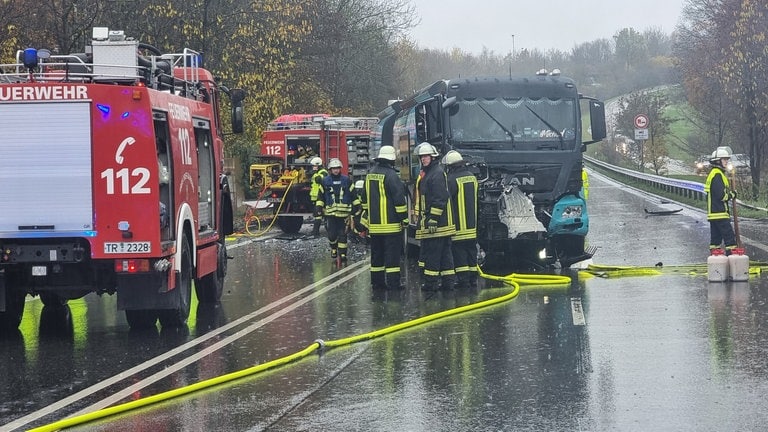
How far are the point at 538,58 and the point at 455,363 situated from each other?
8750 centimetres

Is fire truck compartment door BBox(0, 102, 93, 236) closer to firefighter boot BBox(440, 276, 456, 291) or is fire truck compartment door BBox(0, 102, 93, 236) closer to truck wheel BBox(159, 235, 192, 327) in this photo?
truck wheel BBox(159, 235, 192, 327)

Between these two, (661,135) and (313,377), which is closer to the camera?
(313,377)

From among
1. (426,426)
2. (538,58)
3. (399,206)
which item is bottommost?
(426,426)

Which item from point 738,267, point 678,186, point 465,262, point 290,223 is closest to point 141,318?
point 465,262

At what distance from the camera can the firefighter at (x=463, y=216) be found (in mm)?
13641

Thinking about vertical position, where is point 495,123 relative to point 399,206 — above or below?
above

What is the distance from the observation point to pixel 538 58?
3684 inches

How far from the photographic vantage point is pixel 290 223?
2609cm

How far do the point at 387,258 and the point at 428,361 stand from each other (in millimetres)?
5033

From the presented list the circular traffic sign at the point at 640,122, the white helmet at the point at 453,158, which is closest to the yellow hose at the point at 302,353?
the white helmet at the point at 453,158

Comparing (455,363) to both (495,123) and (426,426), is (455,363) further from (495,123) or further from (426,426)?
(495,123)

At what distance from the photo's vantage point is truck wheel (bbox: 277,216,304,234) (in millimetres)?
25719

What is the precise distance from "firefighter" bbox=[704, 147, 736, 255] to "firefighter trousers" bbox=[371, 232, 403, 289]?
4.19m

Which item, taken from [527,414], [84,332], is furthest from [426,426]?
[84,332]
